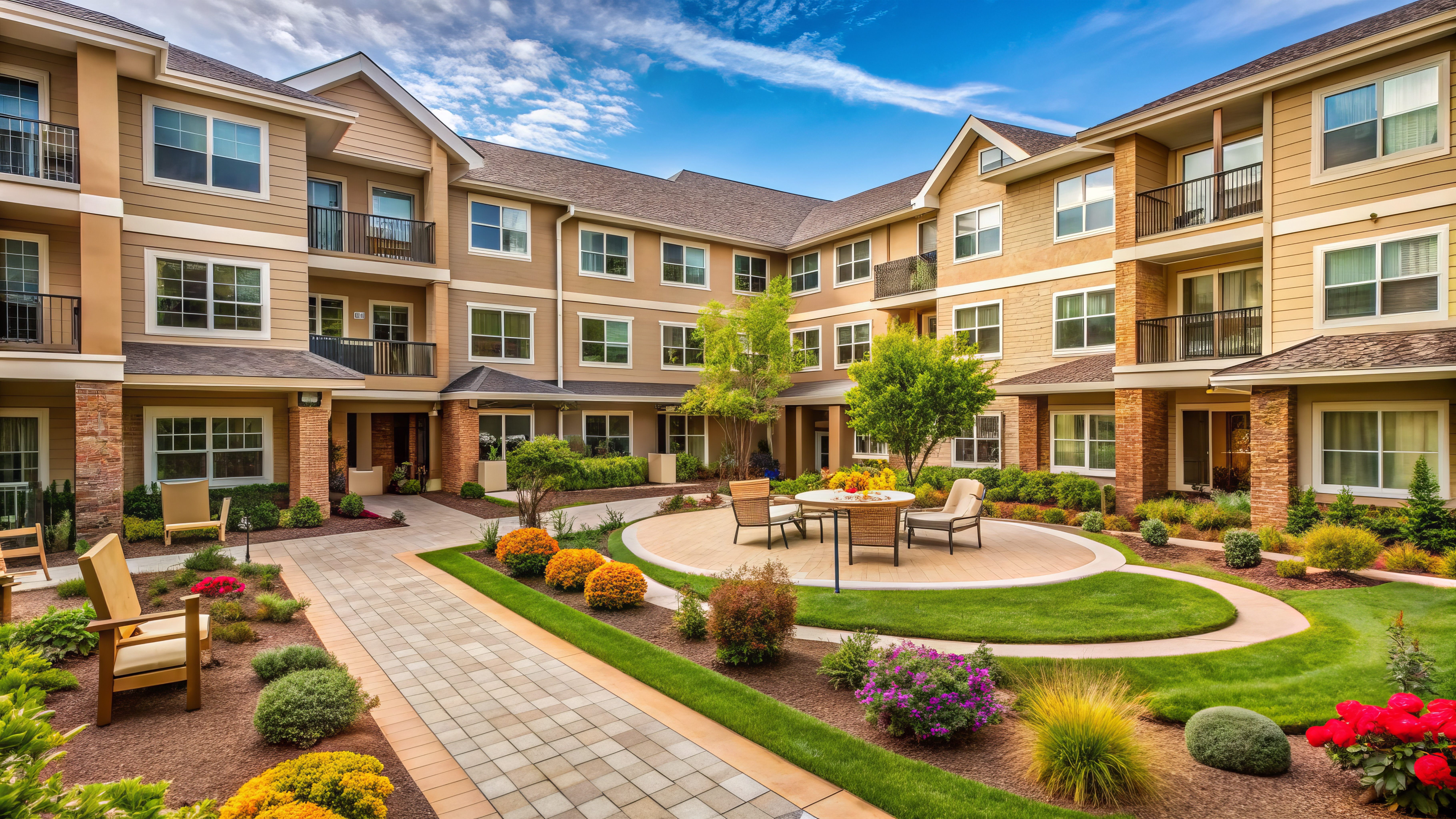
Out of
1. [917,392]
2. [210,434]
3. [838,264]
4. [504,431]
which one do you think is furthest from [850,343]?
[210,434]

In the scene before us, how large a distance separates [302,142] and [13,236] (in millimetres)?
5788

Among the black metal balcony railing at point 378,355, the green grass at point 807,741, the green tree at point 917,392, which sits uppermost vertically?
the black metal balcony railing at point 378,355

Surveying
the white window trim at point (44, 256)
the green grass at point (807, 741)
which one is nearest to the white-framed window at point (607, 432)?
the white window trim at point (44, 256)

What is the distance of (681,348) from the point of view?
26.5 m

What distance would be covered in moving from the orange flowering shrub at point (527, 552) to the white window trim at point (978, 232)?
16.4 metres

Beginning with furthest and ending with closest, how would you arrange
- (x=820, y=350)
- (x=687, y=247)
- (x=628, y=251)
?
(x=820, y=350), (x=687, y=247), (x=628, y=251)

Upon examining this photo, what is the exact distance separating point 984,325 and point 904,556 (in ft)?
39.9

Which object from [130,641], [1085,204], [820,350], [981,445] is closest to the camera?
[130,641]

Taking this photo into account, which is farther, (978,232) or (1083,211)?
(978,232)

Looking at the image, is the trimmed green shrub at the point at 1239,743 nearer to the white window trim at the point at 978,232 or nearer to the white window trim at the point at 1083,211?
the white window trim at the point at 1083,211

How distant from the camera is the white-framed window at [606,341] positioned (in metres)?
24.1

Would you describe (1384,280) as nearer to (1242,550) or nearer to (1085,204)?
(1242,550)

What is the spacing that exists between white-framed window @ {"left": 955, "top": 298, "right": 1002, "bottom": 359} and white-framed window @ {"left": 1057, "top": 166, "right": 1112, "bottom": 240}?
2764 mm

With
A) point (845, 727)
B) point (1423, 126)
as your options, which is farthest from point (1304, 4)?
point (845, 727)
